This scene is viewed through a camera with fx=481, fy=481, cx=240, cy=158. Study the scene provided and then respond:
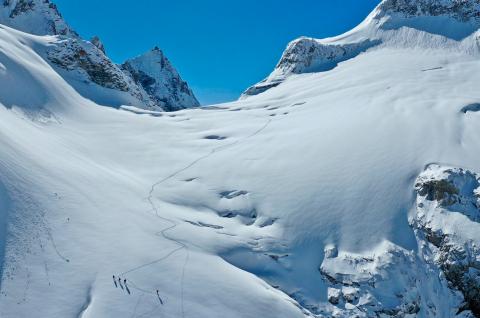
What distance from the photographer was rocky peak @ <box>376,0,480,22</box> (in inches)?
1988

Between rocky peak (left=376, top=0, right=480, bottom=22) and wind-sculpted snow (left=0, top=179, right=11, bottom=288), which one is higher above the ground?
rocky peak (left=376, top=0, right=480, bottom=22)

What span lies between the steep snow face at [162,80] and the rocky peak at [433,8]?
136ft

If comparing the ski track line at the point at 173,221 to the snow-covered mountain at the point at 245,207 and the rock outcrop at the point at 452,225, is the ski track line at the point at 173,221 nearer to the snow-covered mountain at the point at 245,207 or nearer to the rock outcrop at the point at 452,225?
the snow-covered mountain at the point at 245,207

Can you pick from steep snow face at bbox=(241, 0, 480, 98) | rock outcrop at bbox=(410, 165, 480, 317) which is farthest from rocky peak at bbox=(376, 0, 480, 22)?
rock outcrop at bbox=(410, 165, 480, 317)

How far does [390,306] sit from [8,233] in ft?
41.7

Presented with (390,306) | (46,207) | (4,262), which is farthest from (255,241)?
(4,262)

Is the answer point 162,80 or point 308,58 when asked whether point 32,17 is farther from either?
point 308,58

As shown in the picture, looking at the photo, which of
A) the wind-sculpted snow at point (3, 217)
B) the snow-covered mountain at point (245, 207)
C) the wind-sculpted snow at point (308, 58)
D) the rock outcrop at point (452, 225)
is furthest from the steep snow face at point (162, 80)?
the wind-sculpted snow at point (3, 217)

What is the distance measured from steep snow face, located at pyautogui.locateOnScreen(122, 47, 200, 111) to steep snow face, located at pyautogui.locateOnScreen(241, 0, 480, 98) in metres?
36.7

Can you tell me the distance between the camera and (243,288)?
15.5 m

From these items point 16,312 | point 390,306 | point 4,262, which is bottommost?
point 390,306

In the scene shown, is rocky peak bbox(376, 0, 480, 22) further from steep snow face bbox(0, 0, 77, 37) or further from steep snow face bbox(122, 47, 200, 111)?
steep snow face bbox(122, 47, 200, 111)

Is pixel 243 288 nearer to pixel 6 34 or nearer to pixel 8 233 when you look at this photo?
pixel 8 233

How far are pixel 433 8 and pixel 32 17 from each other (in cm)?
4976
